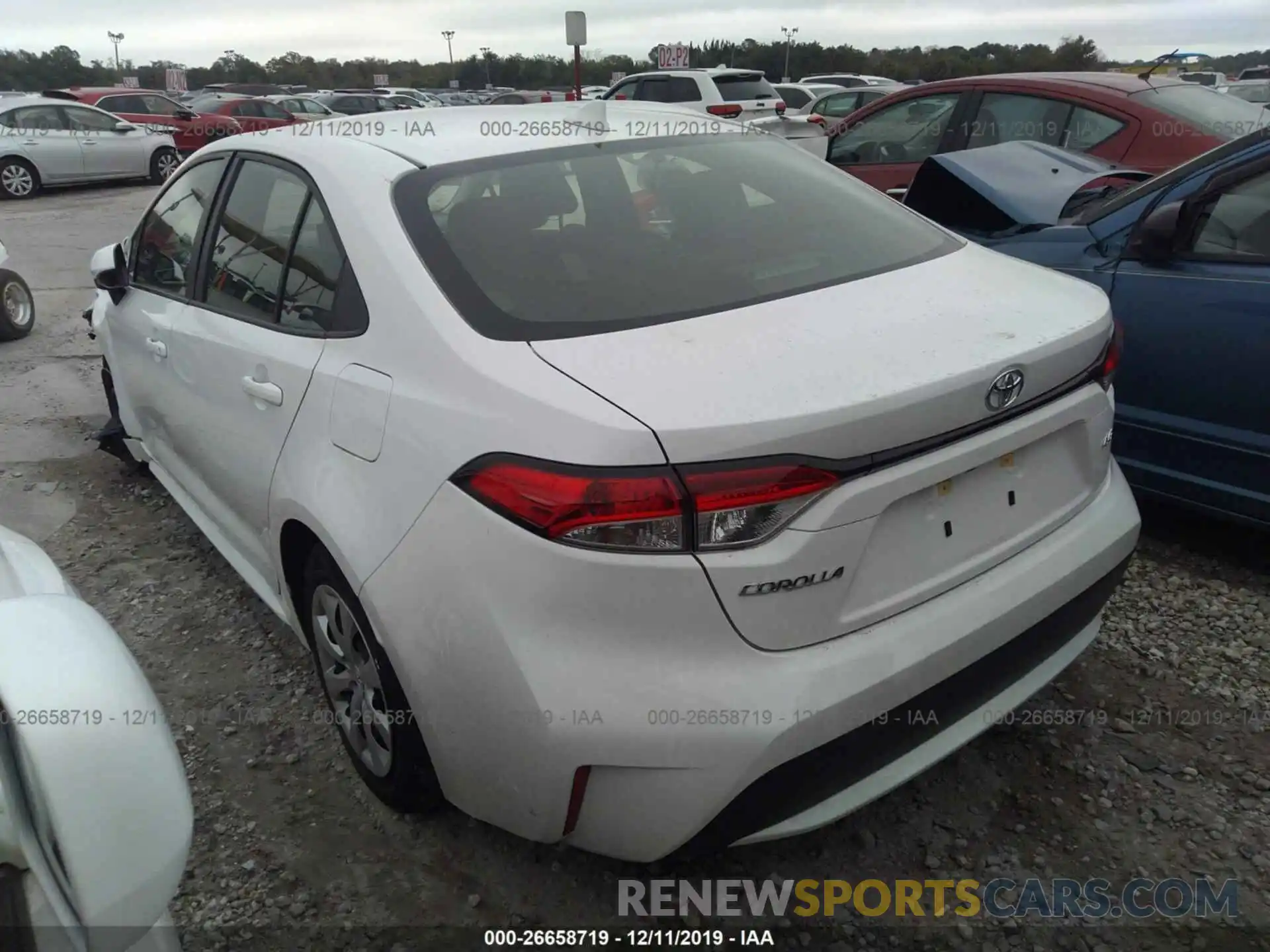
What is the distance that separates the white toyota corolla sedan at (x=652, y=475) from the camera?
1615mm

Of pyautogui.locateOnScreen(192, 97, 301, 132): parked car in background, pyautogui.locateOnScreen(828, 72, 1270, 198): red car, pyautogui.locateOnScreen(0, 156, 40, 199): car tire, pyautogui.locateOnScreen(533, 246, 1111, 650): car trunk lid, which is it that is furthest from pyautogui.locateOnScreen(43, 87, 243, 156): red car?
pyautogui.locateOnScreen(533, 246, 1111, 650): car trunk lid

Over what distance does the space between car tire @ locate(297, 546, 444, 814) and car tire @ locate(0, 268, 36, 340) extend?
5.73 meters

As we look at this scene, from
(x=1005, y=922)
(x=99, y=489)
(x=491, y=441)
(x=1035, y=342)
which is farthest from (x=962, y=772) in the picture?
(x=99, y=489)

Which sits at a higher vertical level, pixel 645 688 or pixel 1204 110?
pixel 1204 110

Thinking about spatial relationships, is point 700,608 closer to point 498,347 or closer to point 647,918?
point 498,347

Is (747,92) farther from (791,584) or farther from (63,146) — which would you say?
(791,584)

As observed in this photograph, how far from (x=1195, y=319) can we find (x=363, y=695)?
109 inches

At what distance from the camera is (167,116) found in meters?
18.5

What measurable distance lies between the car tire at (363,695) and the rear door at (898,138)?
4908 mm

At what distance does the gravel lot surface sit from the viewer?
209cm

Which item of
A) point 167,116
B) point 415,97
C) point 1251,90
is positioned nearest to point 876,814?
point 167,116

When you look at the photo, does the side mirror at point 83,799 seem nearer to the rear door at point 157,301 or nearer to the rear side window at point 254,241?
the rear side window at point 254,241

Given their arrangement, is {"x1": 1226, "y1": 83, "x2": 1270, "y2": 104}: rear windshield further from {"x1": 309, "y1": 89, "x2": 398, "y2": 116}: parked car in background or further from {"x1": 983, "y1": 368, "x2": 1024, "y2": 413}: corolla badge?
{"x1": 983, "y1": 368, "x2": 1024, "y2": 413}: corolla badge

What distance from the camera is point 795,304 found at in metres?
1.99
